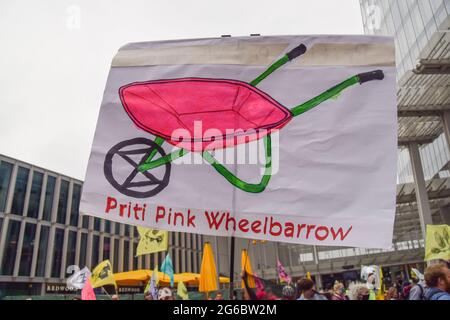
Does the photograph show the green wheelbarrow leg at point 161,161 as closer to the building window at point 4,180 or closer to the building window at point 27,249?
the building window at point 4,180

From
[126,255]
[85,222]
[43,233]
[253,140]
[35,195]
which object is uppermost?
[35,195]

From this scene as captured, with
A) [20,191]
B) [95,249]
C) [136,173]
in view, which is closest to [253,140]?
[136,173]

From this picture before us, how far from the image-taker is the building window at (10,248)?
34.3 m

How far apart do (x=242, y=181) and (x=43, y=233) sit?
135ft

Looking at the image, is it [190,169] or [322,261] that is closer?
[190,169]

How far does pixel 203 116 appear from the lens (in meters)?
2.93

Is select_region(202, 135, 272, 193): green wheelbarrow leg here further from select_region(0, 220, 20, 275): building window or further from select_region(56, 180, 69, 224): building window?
select_region(56, 180, 69, 224): building window

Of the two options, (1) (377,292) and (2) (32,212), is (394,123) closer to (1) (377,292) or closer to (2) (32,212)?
(1) (377,292)

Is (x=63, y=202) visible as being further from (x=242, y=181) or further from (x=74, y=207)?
(x=242, y=181)

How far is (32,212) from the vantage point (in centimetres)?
3819

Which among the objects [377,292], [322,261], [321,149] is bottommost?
[377,292]

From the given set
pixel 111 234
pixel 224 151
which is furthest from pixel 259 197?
pixel 111 234

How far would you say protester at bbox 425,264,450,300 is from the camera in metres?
3.94

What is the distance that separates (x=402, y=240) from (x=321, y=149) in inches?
2178
